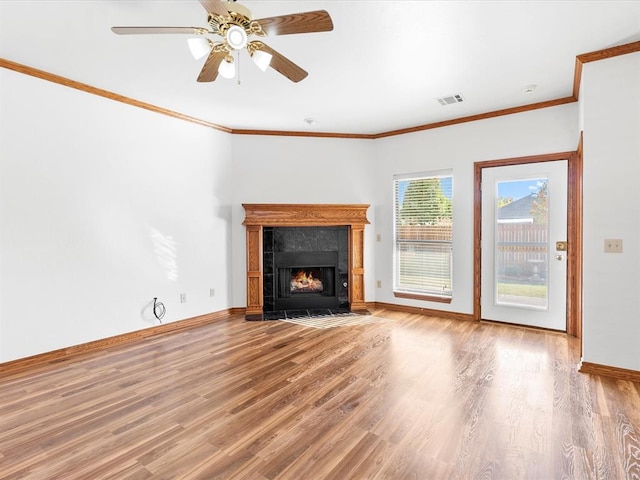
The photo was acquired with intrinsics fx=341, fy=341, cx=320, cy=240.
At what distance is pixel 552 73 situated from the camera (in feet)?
10.9

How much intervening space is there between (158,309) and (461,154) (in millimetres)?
4488

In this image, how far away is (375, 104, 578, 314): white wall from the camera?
411 centimetres

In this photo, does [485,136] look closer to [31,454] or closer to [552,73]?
[552,73]

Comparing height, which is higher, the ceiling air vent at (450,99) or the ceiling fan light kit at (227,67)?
the ceiling air vent at (450,99)

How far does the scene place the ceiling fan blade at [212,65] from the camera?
7.63 ft

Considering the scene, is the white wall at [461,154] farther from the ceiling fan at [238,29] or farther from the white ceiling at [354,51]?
the ceiling fan at [238,29]

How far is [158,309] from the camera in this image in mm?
4234

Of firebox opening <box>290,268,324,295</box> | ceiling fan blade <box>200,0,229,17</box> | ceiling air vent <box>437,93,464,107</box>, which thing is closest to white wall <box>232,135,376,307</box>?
firebox opening <box>290,268,324,295</box>

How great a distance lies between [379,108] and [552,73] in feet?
5.91

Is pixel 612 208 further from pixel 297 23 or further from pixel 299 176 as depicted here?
pixel 299 176

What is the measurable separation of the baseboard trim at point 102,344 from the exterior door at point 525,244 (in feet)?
12.2

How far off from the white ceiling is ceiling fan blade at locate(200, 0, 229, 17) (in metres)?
0.51

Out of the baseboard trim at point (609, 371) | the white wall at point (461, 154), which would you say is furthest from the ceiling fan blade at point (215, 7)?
the baseboard trim at point (609, 371)

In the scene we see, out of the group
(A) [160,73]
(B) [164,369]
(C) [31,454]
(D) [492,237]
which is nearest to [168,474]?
(C) [31,454]
